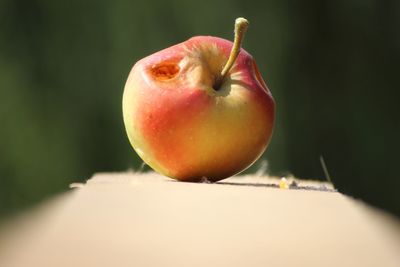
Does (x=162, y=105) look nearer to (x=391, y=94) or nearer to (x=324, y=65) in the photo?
(x=324, y=65)

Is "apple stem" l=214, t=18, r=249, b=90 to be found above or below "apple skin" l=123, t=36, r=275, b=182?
above

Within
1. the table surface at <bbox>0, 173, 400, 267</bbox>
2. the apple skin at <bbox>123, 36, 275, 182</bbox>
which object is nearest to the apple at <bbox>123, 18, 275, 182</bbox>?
the apple skin at <bbox>123, 36, 275, 182</bbox>

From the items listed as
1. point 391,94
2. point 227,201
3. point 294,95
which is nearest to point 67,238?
point 227,201

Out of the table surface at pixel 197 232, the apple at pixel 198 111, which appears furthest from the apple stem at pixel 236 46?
the table surface at pixel 197 232

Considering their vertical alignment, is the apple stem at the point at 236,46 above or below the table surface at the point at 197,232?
above

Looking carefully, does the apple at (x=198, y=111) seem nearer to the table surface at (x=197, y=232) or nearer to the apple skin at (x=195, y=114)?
the apple skin at (x=195, y=114)

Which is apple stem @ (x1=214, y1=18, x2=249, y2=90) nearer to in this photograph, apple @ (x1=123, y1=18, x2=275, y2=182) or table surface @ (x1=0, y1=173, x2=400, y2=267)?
apple @ (x1=123, y1=18, x2=275, y2=182)

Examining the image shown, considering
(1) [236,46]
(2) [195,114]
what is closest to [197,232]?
(2) [195,114]

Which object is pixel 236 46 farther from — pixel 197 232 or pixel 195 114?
pixel 197 232
